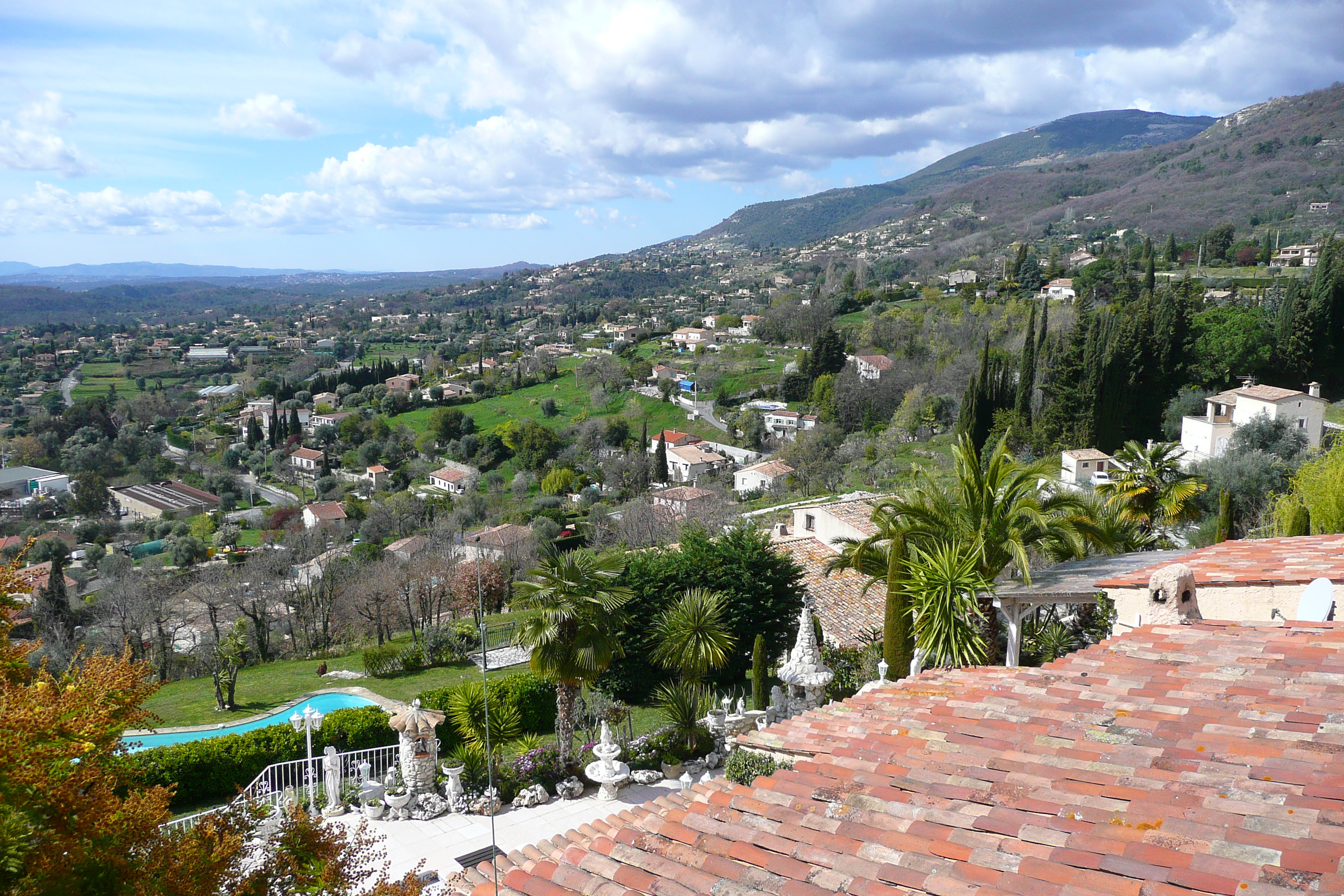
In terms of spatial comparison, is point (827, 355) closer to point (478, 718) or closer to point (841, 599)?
point (841, 599)

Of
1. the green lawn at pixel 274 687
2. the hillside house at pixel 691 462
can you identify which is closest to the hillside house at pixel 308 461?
the hillside house at pixel 691 462

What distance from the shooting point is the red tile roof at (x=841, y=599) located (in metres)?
17.0

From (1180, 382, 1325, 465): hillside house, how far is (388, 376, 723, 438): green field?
3661 cm

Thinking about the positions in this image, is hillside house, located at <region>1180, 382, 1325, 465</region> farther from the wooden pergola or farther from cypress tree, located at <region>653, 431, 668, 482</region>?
cypress tree, located at <region>653, 431, 668, 482</region>

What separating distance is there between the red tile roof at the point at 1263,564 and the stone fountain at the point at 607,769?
249 inches

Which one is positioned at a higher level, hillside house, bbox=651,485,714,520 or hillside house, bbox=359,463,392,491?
hillside house, bbox=651,485,714,520

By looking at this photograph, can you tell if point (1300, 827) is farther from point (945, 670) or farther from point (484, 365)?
point (484, 365)

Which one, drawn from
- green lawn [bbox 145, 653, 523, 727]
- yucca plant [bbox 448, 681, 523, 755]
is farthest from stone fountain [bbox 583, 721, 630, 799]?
green lawn [bbox 145, 653, 523, 727]

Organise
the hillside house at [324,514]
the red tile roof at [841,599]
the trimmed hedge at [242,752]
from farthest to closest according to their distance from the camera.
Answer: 1. the hillside house at [324,514]
2. the red tile roof at [841,599]
3. the trimmed hedge at [242,752]

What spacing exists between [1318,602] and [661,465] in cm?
4815

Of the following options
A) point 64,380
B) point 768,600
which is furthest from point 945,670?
point 64,380

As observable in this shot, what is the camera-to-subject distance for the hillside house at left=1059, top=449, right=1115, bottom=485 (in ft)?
98.1

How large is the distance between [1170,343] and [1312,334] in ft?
19.9

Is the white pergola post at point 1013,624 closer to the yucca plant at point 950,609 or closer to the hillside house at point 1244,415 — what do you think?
the yucca plant at point 950,609
